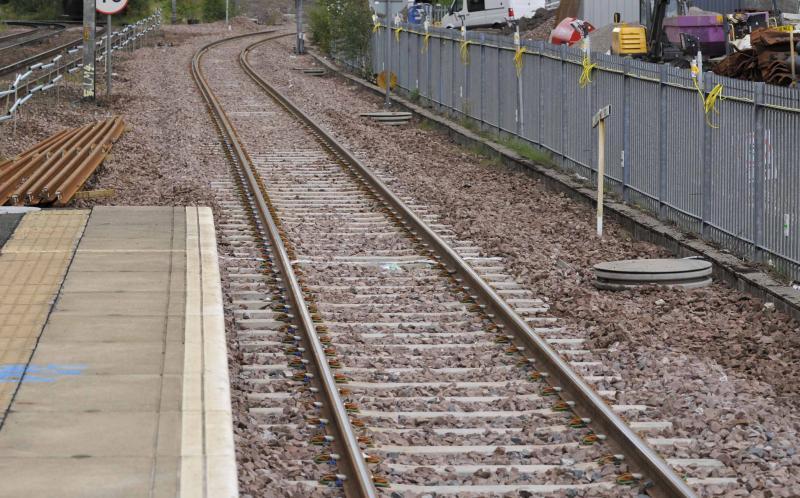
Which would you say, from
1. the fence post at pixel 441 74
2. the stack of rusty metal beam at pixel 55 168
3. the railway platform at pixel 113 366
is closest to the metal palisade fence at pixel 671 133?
the fence post at pixel 441 74

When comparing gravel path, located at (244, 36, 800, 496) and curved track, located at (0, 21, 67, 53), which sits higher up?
curved track, located at (0, 21, 67, 53)

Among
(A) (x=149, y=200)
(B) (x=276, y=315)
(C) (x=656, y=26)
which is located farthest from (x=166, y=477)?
(C) (x=656, y=26)

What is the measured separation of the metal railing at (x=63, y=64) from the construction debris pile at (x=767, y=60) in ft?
39.7

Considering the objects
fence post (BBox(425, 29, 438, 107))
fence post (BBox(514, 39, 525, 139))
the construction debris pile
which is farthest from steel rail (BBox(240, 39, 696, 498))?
fence post (BBox(425, 29, 438, 107))

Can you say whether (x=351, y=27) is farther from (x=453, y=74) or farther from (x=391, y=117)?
(x=453, y=74)

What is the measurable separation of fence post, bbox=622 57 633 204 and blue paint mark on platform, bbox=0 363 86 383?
9.61 m

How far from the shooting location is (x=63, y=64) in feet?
137

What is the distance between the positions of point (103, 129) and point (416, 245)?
11.4m

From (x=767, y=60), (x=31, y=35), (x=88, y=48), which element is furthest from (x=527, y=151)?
(x=31, y=35)

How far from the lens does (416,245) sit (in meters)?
14.4

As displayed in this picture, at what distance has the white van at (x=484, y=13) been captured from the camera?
48344 mm

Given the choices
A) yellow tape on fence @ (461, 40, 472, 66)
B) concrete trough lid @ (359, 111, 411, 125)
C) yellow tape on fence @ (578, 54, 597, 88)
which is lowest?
concrete trough lid @ (359, 111, 411, 125)

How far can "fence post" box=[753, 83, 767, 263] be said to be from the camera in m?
12.2

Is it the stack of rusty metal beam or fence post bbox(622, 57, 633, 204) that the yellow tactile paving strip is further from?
fence post bbox(622, 57, 633, 204)
